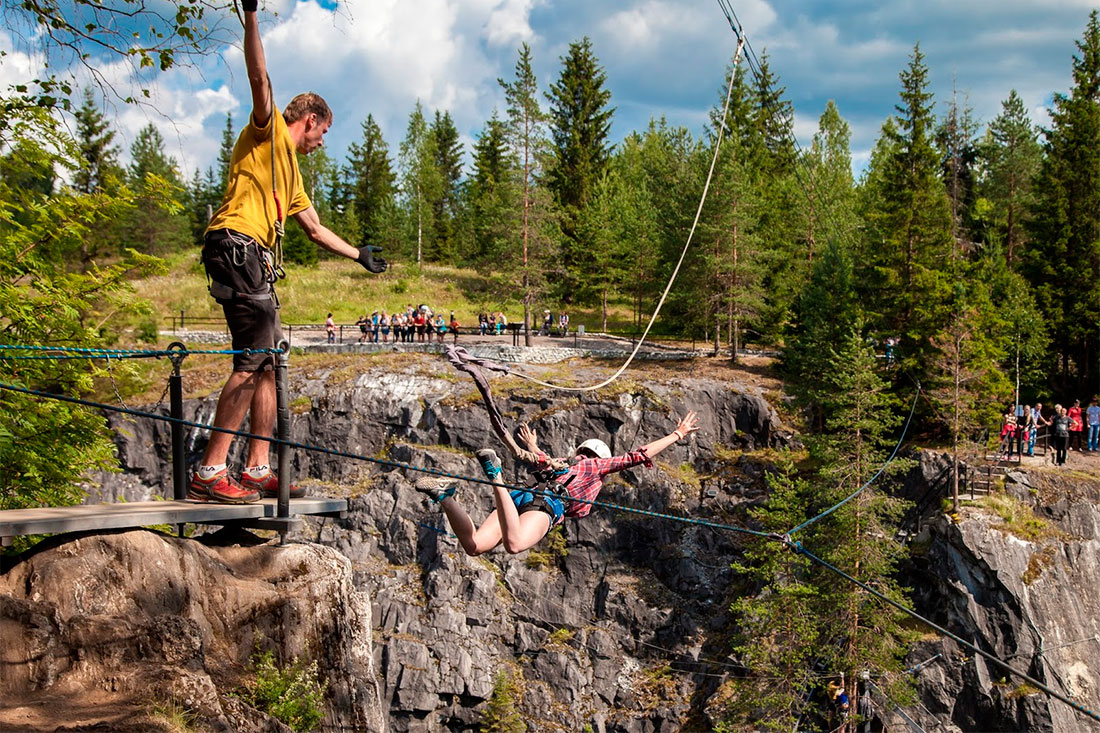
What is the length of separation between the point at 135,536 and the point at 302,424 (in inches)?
1087

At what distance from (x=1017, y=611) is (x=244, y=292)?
79.8 feet

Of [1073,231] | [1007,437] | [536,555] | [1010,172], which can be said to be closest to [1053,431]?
[1007,437]

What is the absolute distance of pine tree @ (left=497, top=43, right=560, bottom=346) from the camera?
3791 centimetres

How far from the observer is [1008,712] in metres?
22.5

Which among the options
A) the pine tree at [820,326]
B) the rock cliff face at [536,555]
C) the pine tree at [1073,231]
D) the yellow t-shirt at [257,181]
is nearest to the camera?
the yellow t-shirt at [257,181]

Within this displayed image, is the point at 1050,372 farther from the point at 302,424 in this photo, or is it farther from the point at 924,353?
the point at 302,424

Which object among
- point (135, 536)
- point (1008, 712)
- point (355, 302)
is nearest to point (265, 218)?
point (135, 536)

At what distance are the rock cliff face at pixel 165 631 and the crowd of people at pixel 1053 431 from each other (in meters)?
25.8

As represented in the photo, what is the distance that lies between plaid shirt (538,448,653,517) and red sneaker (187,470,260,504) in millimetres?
2330

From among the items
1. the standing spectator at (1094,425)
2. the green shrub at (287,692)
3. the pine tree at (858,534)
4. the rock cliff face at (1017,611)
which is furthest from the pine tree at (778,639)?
the green shrub at (287,692)

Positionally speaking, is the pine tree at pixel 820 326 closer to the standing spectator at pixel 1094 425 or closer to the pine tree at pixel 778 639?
the pine tree at pixel 778 639

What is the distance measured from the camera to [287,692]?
17.7ft

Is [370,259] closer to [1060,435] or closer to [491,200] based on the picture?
[1060,435]

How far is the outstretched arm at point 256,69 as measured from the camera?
15.2 feet
